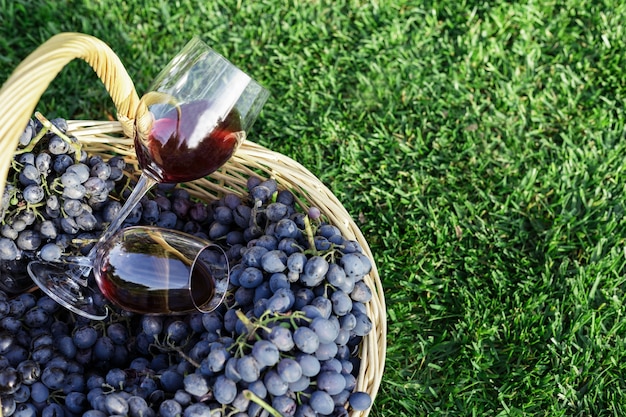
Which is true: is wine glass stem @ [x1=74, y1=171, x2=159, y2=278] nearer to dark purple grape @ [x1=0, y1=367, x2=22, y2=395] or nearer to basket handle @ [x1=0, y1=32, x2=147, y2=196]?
basket handle @ [x1=0, y1=32, x2=147, y2=196]

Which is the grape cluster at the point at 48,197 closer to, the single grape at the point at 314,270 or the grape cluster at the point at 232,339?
the grape cluster at the point at 232,339

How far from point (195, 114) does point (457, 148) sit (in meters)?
1.21

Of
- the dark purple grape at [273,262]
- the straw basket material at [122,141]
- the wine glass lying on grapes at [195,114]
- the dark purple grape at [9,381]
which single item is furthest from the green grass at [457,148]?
the dark purple grape at [9,381]

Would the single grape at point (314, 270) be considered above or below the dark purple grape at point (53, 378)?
above

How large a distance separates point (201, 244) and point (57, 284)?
1.29ft

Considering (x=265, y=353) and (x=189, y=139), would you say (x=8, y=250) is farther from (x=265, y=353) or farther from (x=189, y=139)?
(x=265, y=353)

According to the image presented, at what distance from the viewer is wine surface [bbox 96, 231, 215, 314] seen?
1492 millimetres

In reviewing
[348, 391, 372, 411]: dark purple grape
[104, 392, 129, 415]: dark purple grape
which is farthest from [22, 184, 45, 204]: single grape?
[348, 391, 372, 411]: dark purple grape

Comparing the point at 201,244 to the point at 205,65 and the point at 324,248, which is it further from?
the point at 205,65

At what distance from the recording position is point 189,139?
58.3 inches

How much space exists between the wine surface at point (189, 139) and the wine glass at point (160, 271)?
17 cm

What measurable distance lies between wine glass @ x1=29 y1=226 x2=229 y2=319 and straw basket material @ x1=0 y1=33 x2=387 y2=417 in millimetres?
287

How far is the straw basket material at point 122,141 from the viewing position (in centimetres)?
120

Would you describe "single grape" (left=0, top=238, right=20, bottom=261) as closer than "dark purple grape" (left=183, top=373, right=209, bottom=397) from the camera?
No
